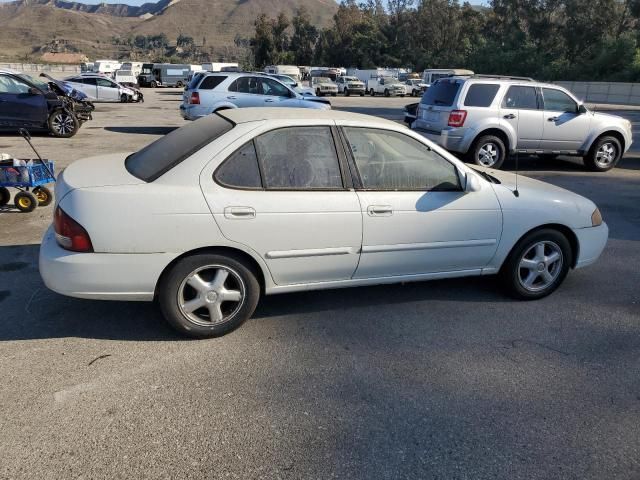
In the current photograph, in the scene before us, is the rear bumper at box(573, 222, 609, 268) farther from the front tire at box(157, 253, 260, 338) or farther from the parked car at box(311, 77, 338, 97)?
the parked car at box(311, 77, 338, 97)

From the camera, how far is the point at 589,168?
36.1ft

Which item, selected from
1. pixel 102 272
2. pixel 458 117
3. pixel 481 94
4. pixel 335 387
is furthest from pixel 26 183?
pixel 481 94

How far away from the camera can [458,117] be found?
9633mm

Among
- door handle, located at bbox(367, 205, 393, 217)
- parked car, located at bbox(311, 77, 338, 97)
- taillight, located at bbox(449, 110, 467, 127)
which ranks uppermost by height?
parked car, located at bbox(311, 77, 338, 97)

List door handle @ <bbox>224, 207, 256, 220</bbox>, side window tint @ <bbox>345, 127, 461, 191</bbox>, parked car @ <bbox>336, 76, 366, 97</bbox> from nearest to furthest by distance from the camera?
door handle @ <bbox>224, 207, 256, 220</bbox>
side window tint @ <bbox>345, 127, 461, 191</bbox>
parked car @ <bbox>336, 76, 366, 97</bbox>

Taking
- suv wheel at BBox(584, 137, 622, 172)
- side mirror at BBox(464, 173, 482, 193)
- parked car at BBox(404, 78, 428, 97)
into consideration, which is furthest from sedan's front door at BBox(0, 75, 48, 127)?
parked car at BBox(404, 78, 428, 97)

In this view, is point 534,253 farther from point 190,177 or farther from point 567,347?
point 190,177

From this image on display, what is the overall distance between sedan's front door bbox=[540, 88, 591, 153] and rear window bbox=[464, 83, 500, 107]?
1.09 metres

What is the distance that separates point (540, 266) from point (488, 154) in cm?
608

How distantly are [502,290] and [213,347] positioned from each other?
98.0 inches

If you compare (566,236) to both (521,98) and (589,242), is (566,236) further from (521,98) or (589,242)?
(521,98)

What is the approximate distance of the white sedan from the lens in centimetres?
331

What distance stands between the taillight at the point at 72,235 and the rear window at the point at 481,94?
802 cm

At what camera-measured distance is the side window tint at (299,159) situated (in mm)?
3625
